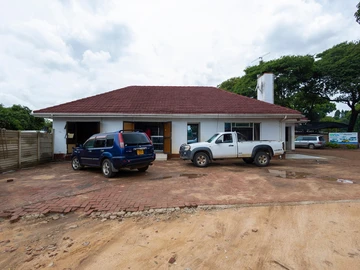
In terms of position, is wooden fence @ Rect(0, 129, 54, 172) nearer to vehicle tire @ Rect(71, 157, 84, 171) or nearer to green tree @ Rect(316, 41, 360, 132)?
vehicle tire @ Rect(71, 157, 84, 171)

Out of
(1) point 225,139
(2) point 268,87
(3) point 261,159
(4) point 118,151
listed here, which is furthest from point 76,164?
(2) point 268,87

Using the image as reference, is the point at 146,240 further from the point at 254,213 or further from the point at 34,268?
the point at 254,213

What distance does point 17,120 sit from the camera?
24.7 metres

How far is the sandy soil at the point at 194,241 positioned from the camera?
2.62m

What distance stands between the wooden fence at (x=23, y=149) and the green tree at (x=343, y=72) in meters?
31.3

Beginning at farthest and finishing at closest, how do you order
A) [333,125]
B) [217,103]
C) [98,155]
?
[333,125]
[217,103]
[98,155]

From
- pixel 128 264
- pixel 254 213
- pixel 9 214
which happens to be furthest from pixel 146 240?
pixel 9 214

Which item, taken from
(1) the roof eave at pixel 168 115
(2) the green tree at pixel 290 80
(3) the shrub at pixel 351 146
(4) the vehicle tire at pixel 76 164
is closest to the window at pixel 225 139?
(1) the roof eave at pixel 168 115

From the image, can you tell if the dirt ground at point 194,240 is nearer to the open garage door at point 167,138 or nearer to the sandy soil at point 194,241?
the sandy soil at point 194,241

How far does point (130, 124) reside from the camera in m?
12.2

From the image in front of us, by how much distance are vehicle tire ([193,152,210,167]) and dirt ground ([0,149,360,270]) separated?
5.10m

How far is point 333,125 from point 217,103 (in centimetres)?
2615

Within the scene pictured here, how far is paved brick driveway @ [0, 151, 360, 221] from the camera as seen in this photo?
15.2 feet

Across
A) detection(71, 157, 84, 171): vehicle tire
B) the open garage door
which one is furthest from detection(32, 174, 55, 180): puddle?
the open garage door
